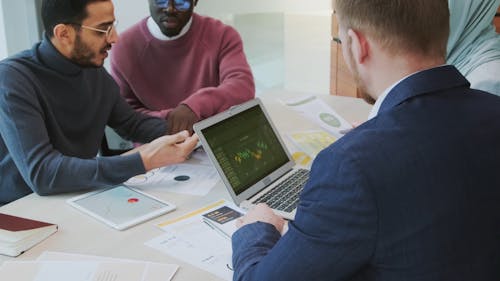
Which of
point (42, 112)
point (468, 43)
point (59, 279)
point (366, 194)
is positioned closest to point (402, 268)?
point (366, 194)

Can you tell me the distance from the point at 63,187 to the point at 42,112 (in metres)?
0.28

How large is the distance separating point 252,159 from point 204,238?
322 millimetres

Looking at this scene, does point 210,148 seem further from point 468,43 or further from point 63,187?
point 468,43

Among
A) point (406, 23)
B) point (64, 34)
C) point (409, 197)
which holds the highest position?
point (406, 23)

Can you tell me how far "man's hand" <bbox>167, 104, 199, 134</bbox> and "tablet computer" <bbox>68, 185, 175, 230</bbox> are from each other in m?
0.46

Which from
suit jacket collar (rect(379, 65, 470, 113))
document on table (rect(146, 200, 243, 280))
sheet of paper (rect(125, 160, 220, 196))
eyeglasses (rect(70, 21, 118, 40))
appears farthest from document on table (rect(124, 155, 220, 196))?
suit jacket collar (rect(379, 65, 470, 113))

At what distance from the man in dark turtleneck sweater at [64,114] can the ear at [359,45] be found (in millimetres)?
805

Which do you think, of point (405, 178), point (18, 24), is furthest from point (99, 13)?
point (18, 24)

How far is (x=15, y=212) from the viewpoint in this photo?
4.75ft

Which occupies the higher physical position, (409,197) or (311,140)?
(409,197)

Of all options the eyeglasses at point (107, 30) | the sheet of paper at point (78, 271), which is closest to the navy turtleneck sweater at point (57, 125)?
the eyeglasses at point (107, 30)

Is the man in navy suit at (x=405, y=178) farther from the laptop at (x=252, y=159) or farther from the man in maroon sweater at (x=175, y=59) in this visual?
the man in maroon sweater at (x=175, y=59)

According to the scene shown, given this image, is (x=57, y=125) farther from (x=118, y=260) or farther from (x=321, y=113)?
(x=321, y=113)

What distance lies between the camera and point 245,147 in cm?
153
